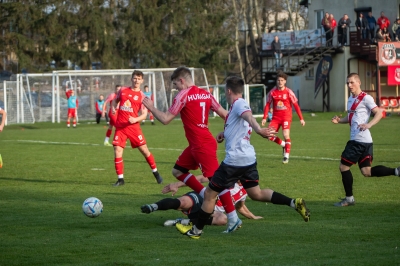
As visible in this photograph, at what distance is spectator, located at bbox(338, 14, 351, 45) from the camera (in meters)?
43.1

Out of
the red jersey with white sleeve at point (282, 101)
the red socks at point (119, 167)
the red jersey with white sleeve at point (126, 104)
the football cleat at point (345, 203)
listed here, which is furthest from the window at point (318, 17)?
the football cleat at point (345, 203)

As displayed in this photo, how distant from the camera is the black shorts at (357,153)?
1068 centimetres

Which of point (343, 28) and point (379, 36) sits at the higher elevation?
point (343, 28)

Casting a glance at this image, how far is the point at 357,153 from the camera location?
10688 mm

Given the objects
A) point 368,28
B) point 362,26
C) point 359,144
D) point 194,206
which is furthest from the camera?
point 362,26

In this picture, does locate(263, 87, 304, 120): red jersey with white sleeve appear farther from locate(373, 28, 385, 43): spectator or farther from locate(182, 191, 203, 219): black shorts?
locate(373, 28, 385, 43): spectator

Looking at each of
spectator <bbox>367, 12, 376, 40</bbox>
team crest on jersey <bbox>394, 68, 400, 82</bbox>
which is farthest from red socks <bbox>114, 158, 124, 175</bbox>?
spectator <bbox>367, 12, 376, 40</bbox>

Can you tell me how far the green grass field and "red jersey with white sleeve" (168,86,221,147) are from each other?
123 centimetres

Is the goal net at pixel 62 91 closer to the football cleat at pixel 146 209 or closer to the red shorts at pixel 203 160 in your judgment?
the red shorts at pixel 203 160

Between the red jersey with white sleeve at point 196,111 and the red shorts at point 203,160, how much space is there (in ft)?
0.34

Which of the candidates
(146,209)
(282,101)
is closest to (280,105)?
(282,101)

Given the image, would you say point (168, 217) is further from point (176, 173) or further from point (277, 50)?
point (277, 50)

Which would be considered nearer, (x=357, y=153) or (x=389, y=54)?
(x=357, y=153)

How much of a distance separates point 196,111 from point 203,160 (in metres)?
0.65
